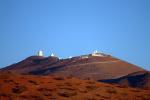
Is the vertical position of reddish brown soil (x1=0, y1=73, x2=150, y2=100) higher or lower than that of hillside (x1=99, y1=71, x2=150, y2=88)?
lower

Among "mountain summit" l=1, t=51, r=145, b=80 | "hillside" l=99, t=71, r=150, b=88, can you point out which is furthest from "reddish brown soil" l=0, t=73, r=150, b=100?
"mountain summit" l=1, t=51, r=145, b=80

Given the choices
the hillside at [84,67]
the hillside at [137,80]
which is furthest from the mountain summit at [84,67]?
the hillside at [137,80]

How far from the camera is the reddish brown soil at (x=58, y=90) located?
38.6 metres

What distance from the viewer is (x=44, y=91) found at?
132ft

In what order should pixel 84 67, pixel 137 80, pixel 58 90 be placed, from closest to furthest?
pixel 58 90 < pixel 137 80 < pixel 84 67

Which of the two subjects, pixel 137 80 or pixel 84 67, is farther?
pixel 84 67

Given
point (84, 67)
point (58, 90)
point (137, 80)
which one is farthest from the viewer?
point (84, 67)

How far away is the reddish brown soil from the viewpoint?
127ft

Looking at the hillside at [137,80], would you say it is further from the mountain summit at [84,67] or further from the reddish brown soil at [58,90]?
the reddish brown soil at [58,90]

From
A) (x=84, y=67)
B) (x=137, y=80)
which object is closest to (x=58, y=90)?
(x=137, y=80)

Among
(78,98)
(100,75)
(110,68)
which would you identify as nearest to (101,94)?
(78,98)

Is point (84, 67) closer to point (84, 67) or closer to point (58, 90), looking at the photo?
point (84, 67)

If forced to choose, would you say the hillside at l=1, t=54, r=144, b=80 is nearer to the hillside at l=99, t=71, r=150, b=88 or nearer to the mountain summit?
the mountain summit

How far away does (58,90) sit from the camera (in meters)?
40.8
